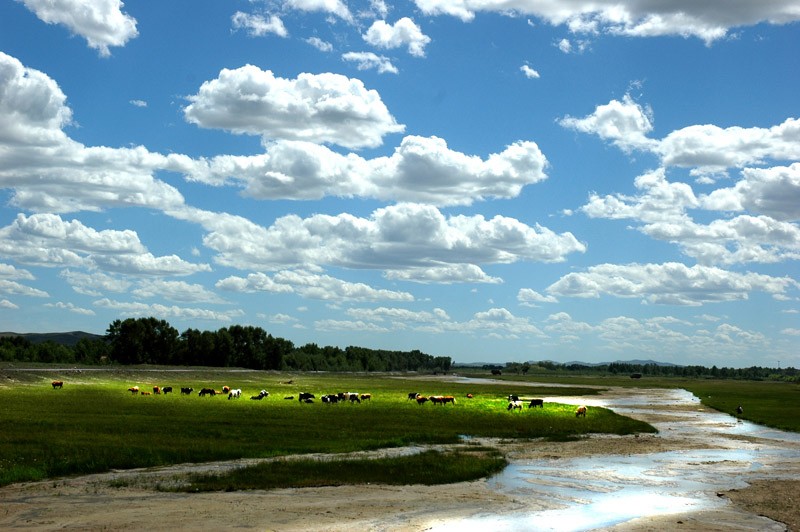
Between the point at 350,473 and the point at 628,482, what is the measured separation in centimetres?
1023

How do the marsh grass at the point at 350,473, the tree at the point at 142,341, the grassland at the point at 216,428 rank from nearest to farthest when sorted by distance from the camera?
the marsh grass at the point at 350,473 → the grassland at the point at 216,428 → the tree at the point at 142,341

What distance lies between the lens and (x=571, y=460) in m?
31.6

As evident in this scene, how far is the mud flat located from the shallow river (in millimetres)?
45

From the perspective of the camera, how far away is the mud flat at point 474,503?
1811 cm

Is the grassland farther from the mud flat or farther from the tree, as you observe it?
the tree

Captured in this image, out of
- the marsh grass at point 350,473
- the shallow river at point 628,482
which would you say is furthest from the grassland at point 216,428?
the shallow river at point 628,482

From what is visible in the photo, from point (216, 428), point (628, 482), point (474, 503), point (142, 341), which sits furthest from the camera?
point (142, 341)

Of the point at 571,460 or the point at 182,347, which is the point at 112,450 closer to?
the point at 571,460

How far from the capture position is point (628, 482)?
84.5 feet

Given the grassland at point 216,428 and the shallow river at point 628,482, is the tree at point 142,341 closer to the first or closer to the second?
the grassland at point 216,428

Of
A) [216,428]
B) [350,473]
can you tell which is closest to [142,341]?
[216,428]

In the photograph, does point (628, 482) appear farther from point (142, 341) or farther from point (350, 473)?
point (142, 341)

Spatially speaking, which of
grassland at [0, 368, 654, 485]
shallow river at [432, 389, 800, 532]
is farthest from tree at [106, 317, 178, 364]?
shallow river at [432, 389, 800, 532]

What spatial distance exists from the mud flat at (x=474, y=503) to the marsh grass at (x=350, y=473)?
86 cm
